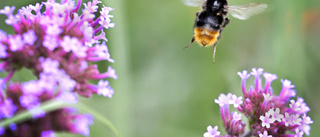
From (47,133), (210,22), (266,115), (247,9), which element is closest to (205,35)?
(210,22)

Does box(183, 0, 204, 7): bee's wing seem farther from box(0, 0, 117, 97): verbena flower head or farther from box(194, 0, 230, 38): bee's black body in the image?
box(0, 0, 117, 97): verbena flower head

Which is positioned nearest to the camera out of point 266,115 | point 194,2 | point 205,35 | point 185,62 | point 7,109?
point 7,109

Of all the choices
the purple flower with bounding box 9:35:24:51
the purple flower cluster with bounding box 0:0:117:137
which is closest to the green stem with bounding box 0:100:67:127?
the purple flower cluster with bounding box 0:0:117:137

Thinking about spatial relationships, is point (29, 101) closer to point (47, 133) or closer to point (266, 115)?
point (47, 133)

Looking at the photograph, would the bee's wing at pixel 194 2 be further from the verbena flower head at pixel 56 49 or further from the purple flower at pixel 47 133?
the purple flower at pixel 47 133

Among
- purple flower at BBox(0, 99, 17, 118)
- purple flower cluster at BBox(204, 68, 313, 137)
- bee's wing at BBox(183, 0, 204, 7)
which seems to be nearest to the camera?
purple flower at BBox(0, 99, 17, 118)

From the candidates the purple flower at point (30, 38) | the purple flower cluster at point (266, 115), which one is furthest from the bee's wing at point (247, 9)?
the purple flower at point (30, 38)
